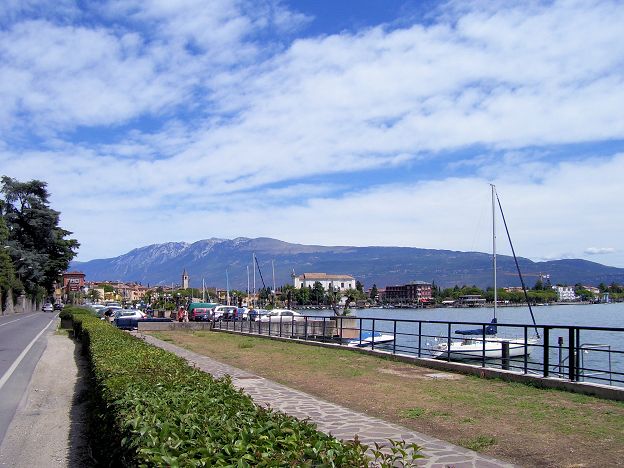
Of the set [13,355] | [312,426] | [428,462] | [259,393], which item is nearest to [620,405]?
[428,462]

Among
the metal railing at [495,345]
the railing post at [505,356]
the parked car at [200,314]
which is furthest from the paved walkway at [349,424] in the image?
the parked car at [200,314]

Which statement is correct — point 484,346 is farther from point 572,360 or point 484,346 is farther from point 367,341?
point 367,341

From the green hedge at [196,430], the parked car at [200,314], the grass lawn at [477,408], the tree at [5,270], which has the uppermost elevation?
the tree at [5,270]

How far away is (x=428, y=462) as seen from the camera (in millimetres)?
6039

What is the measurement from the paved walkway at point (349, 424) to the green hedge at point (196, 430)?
36.1 inches

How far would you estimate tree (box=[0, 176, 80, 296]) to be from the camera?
81.4m

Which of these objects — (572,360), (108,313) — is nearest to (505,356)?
(572,360)

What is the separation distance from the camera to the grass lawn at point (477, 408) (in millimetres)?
6910

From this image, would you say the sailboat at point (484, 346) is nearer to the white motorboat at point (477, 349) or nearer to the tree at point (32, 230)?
the white motorboat at point (477, 349)

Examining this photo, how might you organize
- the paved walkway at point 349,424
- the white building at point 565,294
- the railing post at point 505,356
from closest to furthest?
Result: 1. the paved walkway at point 349,424
2. the railing post at point 505,356
3. the white building at point 565,294

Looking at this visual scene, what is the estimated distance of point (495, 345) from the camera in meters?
29.4

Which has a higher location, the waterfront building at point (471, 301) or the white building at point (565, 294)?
the white building at point (565, 294)

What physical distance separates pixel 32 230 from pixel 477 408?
8471cm

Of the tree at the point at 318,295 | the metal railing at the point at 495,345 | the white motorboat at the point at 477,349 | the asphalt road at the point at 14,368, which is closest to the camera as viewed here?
the asphalt road at the point at 14,368
